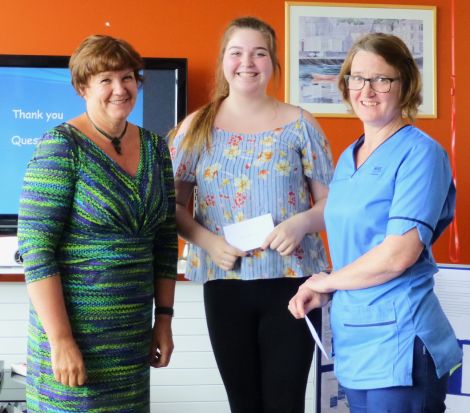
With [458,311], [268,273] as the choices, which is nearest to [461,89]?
[458,311]

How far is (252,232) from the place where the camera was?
182cm

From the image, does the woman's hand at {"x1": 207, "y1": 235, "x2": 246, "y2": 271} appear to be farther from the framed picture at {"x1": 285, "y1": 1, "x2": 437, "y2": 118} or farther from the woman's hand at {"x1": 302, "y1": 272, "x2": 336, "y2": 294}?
the framed picture at {"x1": 285, "y1": 1, "x2": 437, "y2": 118}

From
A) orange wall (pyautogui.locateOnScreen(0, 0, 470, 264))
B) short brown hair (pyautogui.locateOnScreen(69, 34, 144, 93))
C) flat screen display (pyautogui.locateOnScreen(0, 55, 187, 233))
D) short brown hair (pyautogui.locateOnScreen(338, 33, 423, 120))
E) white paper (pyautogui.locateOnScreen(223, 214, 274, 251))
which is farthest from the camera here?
orange wall (pyautogui.locateOnScreen(0, 0, 470, 264))

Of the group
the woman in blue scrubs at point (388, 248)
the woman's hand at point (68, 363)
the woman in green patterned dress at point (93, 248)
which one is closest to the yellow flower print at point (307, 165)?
the woman in blue scrubs at point (388, 248)

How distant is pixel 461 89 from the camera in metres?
3.38

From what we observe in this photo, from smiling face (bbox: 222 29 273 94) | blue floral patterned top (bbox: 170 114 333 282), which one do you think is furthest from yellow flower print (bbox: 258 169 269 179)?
smiling face (bbox: 222 29 273 94)

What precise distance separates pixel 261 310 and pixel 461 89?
203 centimetres

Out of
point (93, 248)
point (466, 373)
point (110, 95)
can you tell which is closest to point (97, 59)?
point (110, 95)

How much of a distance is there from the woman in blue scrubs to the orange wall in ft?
5.91

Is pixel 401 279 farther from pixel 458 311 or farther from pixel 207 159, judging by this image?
pixel 458 311

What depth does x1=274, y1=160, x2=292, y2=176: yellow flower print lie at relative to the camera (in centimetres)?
183

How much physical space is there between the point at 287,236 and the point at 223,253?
0.57 feet

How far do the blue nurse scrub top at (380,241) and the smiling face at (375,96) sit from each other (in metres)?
0.05

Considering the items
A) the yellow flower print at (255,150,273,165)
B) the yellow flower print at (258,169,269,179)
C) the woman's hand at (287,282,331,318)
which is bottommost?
the woman's hand at (287,282,331,318)
